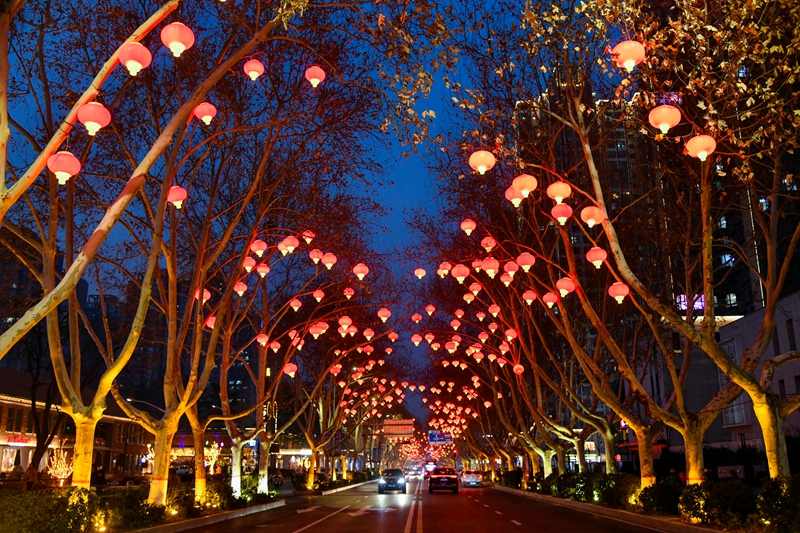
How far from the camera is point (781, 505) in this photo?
11.9m

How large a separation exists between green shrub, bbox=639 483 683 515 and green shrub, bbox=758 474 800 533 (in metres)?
6.00

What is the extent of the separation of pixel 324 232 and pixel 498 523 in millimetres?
9154

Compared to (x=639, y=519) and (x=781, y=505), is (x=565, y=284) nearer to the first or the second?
(x=639, y=519)

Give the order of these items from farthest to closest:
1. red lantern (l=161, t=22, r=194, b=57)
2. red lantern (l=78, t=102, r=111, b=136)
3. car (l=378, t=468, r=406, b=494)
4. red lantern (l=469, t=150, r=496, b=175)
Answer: car (l=378, t=468, r=406, b=494) < red lantern (l=469, t=150, r=496, b=175) < red lantern (l=161, t=22, r=194, b=57) < red lantern (l=78, t=102, r=111, b=136)

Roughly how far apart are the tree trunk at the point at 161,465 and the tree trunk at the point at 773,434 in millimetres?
13103

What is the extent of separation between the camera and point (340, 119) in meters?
16.3

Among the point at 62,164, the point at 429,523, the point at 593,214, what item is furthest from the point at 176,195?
the point at 429,523

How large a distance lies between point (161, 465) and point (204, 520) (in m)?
2.63

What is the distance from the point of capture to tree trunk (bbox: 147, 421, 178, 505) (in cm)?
1667

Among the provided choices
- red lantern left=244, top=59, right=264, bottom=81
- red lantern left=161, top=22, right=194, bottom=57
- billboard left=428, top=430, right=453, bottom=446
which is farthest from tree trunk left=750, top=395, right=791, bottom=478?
billboard left=428, top=430, right=453, bottom=446

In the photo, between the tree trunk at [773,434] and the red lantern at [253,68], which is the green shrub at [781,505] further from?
the red lantern at [253,68]

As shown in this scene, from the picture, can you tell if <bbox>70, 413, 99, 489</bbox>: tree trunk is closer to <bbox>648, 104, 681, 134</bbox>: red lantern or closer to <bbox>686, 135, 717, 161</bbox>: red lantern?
<bbox>648, 104, 681, 134</bbox>: red lantern

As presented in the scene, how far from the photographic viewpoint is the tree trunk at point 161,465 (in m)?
16.7

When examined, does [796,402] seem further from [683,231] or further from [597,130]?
[597,130]
